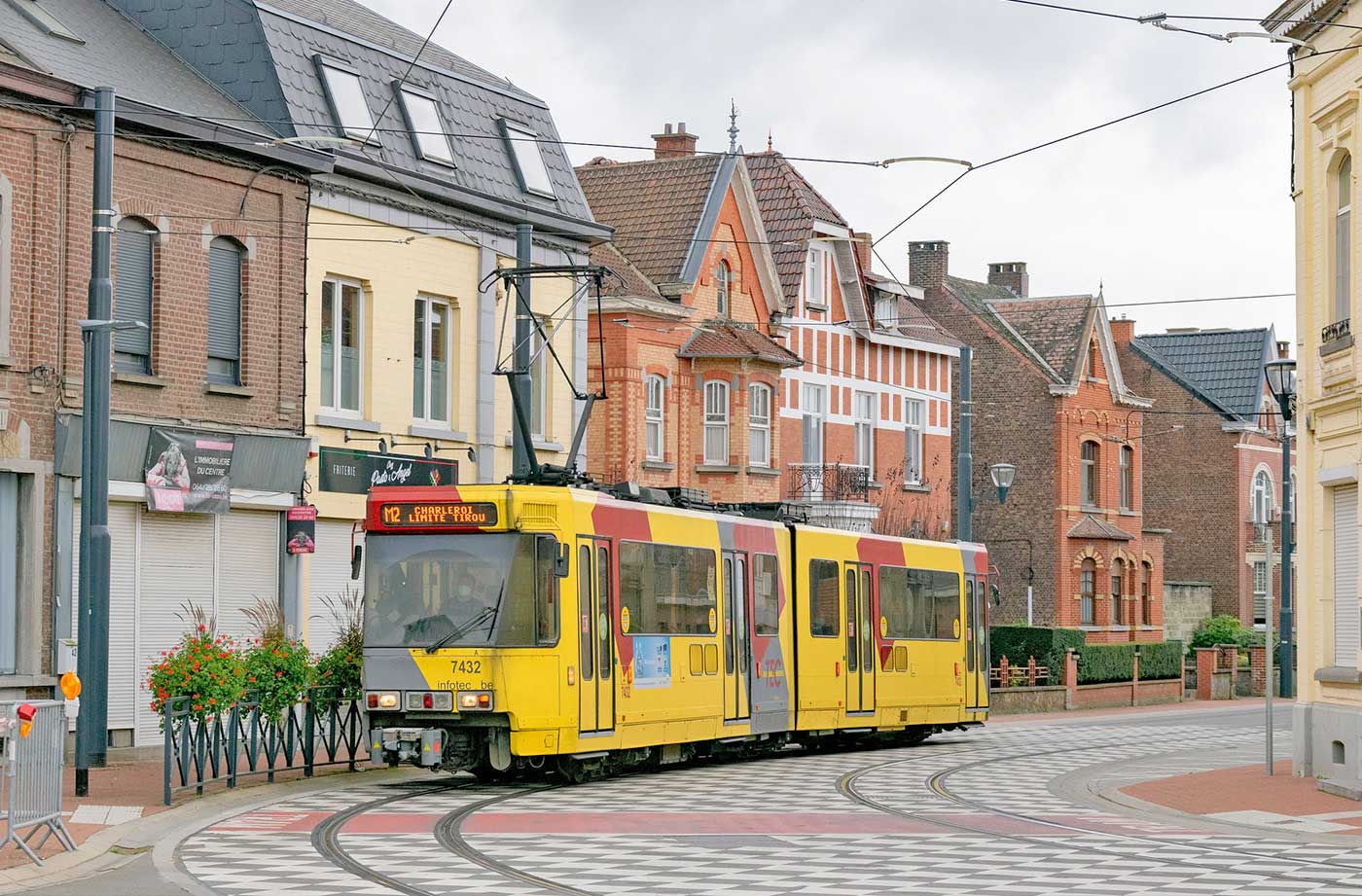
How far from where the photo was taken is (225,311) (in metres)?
27.5

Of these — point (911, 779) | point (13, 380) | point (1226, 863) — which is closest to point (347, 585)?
point (13, 380)

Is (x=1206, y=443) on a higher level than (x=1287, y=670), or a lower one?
higher

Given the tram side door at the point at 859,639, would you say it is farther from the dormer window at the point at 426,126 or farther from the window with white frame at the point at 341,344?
the dormer window at the point at 426,126

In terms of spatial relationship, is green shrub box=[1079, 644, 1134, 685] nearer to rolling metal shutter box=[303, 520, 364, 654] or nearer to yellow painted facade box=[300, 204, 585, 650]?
yellow painted facade box=[300, 204, 585, 650]

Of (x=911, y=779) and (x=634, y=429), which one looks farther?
(x=634, y=429)

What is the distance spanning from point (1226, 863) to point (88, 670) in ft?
34.4

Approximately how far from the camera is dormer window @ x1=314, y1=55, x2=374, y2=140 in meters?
29.6

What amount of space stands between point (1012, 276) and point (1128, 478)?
12.2 meters

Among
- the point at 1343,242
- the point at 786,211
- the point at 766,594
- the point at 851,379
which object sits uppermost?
the point at 786,211

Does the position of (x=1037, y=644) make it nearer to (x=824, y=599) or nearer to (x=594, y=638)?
(x=824, y=599)

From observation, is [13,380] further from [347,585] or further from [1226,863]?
[1226,863]

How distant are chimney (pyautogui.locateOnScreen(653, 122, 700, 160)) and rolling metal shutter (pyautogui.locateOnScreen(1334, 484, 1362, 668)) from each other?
1088 inches

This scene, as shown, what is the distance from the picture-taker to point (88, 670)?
1953cm

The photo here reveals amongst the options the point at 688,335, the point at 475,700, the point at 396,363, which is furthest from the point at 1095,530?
the point at 475,700
